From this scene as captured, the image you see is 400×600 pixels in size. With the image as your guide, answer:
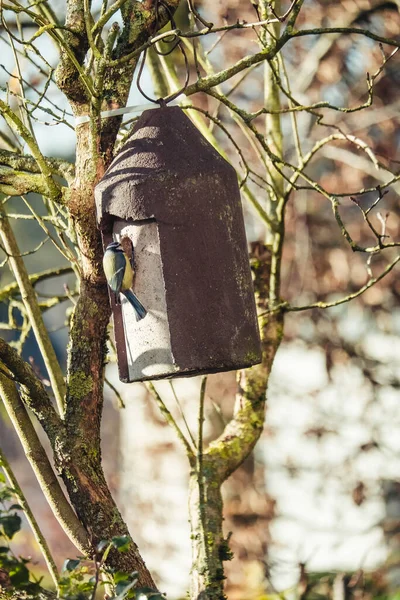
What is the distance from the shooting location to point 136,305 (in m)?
2.48

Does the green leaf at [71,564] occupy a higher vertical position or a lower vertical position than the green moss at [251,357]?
lower

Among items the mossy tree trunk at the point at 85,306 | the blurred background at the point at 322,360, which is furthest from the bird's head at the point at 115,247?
the blurred background at the point at 322,360

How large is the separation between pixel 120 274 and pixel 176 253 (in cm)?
18

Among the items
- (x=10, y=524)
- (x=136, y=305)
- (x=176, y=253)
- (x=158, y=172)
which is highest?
(x=158, y=172)

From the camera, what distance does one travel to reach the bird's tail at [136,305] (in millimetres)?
2484

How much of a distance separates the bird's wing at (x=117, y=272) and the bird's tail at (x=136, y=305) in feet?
0.24

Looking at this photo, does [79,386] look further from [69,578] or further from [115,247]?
[69,578]

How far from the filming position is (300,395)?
270 inches

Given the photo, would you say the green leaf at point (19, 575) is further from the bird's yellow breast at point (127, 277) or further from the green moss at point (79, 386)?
the bird's yellow breast at point (127, 277)

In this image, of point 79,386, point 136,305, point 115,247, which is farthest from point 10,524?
point 115,247

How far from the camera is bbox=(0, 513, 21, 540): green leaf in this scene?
7.41 ft

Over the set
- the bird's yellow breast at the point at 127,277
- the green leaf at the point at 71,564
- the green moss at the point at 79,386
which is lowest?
the green leaf at the point at 71,564

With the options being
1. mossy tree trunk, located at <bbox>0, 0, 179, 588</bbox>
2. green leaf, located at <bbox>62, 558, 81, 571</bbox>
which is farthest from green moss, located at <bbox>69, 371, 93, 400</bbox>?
green leaf, located at <bbox>62, 558, 81, 571</bbox>

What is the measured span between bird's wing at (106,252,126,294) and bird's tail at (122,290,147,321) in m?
0.07
